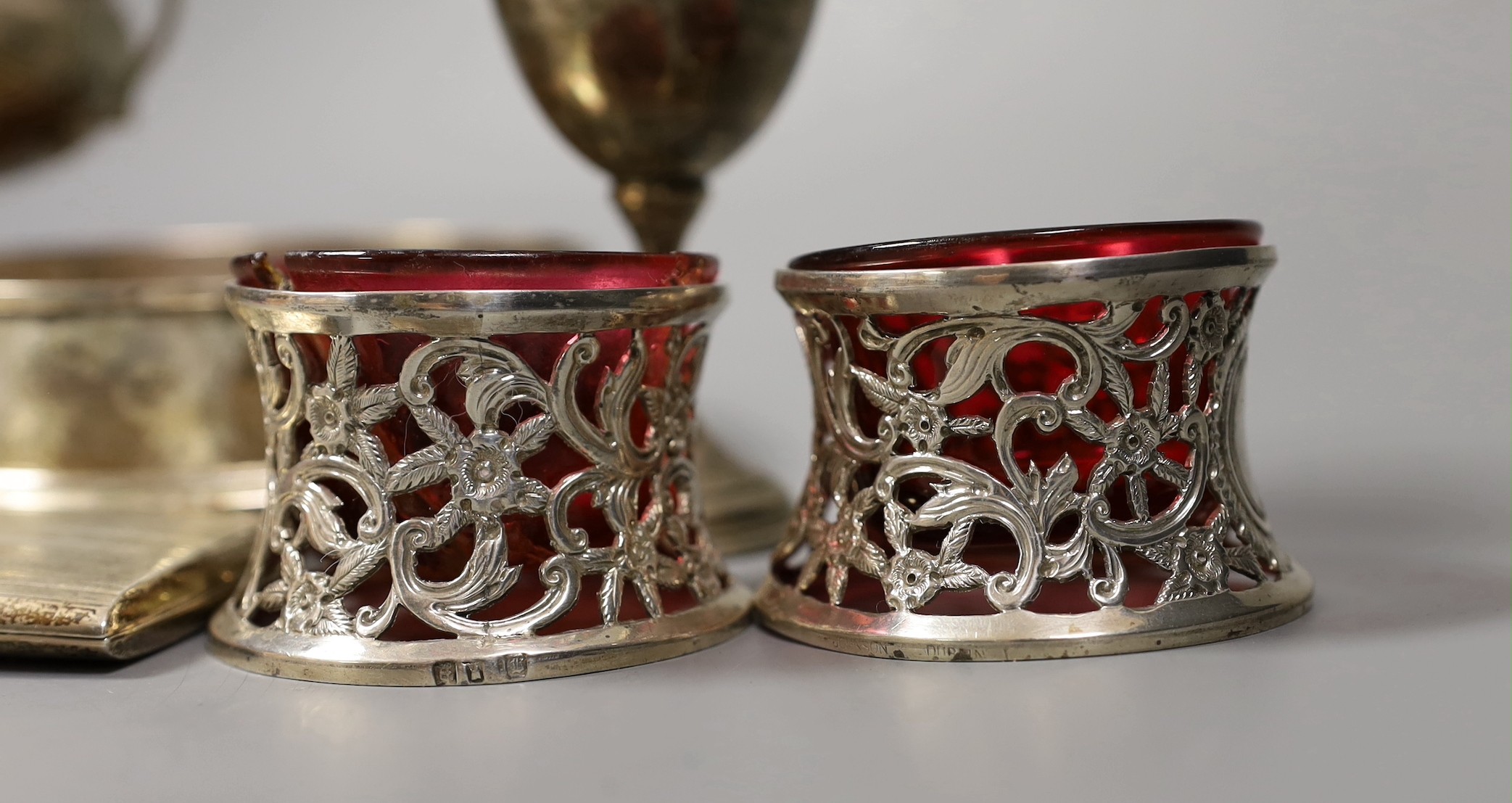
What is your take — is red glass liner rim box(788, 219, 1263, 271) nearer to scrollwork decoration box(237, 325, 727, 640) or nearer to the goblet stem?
scrollwork decoration box(237, 325, 727, 640)

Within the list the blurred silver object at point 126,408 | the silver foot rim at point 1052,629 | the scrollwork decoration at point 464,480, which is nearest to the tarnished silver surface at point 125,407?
the blurred silver object at point 126,408

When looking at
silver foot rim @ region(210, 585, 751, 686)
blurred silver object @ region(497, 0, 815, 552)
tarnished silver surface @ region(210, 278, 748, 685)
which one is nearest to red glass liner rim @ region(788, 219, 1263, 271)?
tarnished silver surface @ region(210, 278, 748, 685)

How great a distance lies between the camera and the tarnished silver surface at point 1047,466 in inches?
30.9

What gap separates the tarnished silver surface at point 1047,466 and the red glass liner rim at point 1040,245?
0.02m

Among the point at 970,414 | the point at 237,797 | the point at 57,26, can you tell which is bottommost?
the point at 237,797

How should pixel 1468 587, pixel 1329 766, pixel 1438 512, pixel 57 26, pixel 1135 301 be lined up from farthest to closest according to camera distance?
pixel 57 26 < pixel 1438 512 < pixel 1468 587 < pixel 1135 301 < pixel 1329 766

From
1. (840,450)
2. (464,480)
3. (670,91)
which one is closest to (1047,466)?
(840,450)

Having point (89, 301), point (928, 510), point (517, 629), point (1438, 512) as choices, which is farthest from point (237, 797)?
point (1438, 512)

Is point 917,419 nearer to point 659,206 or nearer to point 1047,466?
point 1047,466

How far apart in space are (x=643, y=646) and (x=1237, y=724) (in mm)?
321

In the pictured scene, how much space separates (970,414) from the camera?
83 centimetres

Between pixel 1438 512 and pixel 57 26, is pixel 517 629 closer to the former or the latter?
pixel 1438 512

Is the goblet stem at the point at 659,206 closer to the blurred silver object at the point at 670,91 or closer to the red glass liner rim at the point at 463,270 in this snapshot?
the blurred silver object at the point at 670,91

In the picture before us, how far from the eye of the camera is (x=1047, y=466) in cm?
82
